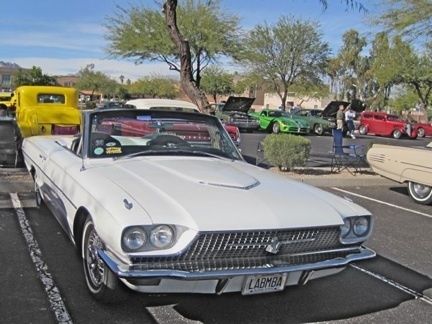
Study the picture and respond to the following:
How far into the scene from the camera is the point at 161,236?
3441mm

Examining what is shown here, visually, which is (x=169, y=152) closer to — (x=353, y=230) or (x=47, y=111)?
(x=353, y=230)

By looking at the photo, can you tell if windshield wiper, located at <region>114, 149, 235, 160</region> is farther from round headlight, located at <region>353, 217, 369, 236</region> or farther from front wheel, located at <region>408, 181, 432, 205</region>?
front wheel, located at <region>408, 181, 432, 205</region>

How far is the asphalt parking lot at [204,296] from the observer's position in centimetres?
393

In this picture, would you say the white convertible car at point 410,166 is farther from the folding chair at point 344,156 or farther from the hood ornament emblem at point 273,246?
the hood ornament emblem at point 273,246

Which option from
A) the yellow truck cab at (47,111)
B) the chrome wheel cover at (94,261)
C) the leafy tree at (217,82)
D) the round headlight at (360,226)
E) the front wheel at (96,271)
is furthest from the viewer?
the leafy tree at (217,82)

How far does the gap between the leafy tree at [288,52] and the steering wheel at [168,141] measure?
1425 inches

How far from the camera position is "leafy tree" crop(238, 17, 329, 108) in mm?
41406

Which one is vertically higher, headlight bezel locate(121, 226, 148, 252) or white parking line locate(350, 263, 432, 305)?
headlight bezel locate(121, 226, 148, 252)

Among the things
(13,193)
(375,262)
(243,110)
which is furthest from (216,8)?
(375,262)

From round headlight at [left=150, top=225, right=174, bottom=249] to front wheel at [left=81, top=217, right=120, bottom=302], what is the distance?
487 mm

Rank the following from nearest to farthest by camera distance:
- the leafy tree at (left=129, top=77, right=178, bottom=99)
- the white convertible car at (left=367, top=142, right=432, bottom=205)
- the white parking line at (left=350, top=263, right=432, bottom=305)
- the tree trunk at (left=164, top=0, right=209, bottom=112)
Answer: the white parking line at (left=350, top=263, right=432, bottom=305) < the white convertible car at (left=367, top=142, right=432, bottom=205) < the tree trunk at (left=164, top=0, right=209, bottom=112) < the leafy tree at (left=129, top=77, right=178, bottom=99)

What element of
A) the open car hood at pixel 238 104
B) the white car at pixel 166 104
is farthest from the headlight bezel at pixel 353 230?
the open car hood at pixel 238 104

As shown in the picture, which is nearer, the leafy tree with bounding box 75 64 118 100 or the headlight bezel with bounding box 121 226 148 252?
the headlight bezel with bounding box 121 226 148 252

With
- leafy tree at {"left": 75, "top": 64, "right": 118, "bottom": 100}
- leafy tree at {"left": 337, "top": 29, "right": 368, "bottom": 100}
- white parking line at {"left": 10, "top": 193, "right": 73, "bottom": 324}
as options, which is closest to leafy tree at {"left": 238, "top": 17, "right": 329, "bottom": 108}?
leafy tree at {"left": 337, "top": 29, "right": 368, "bottom": 100}
